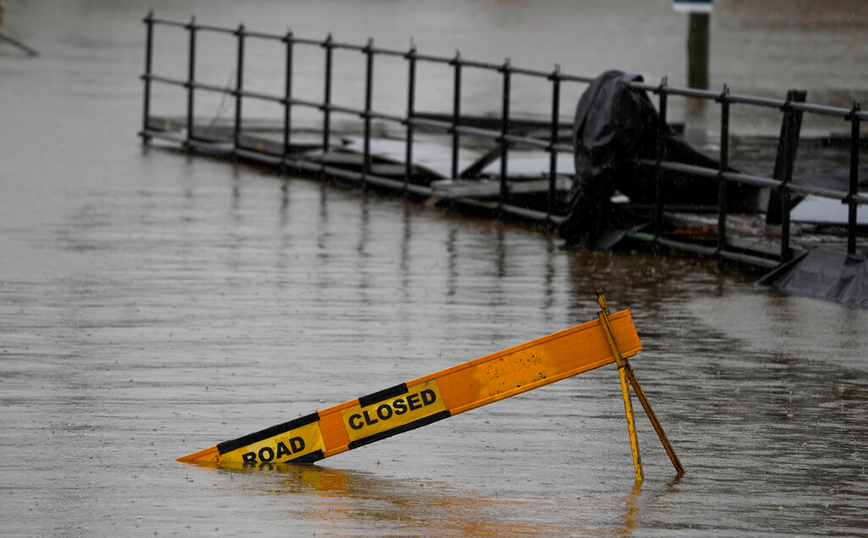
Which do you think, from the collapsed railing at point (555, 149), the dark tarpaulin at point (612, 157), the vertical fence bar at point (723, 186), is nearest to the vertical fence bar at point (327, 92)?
the collapsed railing at point (555, 149)

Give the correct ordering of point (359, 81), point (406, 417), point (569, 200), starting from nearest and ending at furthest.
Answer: point (406, 417)
point (569, 200)
point (359, 81)

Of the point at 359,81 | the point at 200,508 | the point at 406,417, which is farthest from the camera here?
the point at 359,81

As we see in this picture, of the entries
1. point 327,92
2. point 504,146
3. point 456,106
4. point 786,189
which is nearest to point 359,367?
point 786,189

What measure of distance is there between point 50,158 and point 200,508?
11615mm

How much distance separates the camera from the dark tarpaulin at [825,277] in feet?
33.5

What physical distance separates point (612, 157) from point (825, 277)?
223 centimetres

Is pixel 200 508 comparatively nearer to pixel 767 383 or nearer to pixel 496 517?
pixel 496 517

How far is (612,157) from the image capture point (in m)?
12.1

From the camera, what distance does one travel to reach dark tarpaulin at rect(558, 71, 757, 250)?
39.7 ft

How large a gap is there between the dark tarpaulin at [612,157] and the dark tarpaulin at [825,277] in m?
1.56

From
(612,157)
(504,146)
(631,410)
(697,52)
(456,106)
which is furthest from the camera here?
(697,52)

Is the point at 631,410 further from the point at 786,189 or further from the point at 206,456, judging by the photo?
the point at 786,189

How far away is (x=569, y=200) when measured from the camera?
12.5 meters

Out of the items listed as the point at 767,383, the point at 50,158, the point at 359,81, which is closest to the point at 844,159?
the point at 50,158
